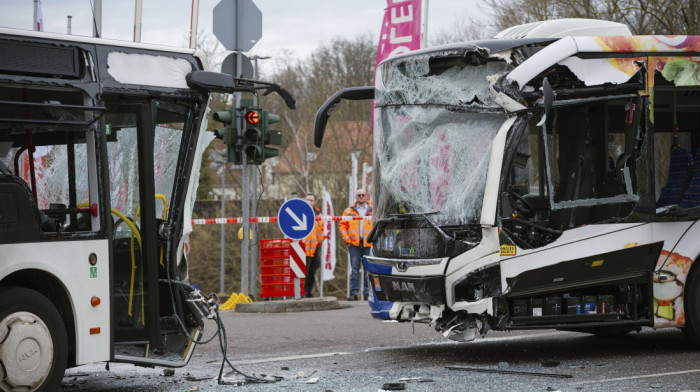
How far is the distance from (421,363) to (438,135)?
7.33 feet

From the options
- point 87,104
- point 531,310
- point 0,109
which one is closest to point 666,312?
point 531,310

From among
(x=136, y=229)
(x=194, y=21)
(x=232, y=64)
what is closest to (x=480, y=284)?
(x=136, y=229)

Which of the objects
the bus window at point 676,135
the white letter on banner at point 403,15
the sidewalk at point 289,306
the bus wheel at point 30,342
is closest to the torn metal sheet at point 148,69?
the bus wheel at point 30,342

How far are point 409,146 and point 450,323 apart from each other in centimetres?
180

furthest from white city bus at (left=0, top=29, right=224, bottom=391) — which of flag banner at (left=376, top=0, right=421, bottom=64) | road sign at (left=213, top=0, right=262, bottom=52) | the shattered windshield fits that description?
flag banner at (left=376, top=0, right=421, bottom=64)

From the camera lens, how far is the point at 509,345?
37.4 ft

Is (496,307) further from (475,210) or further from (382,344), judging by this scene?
(382,344)

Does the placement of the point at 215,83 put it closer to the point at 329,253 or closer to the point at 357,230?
the point at 357,230

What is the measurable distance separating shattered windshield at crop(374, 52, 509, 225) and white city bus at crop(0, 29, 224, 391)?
2211 mm

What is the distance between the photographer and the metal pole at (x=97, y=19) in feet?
27.5

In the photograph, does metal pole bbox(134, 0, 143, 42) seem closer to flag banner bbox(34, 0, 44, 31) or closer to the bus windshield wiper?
flag banner bbox(34, 0, 44, 31)

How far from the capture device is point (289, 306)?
56.3 ft

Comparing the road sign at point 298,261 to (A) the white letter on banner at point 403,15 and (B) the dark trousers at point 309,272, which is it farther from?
(A) the white letter on banner at point 403,15

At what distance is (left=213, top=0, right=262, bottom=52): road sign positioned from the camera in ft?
54.6
